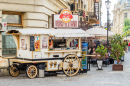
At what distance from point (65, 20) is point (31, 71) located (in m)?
4.93

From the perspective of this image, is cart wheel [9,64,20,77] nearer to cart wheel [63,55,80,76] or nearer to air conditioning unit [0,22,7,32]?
air conditioning unit [0,22,7,32]

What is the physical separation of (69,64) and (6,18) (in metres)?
4.35

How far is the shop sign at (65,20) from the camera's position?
1703 cm

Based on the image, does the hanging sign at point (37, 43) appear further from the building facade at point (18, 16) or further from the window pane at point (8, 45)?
the window pane at point (8, 45)

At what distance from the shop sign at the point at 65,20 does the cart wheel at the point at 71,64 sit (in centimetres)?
341

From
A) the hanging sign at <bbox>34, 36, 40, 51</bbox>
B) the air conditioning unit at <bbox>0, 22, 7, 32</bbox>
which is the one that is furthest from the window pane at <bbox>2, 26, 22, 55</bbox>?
the hanging sign at <bbox>34, 36, 40, 51</bbox>

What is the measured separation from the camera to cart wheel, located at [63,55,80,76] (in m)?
13.8

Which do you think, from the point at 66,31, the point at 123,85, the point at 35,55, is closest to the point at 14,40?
the point at 35,55

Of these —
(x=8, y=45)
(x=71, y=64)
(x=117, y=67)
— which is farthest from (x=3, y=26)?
(x=117, y=67)

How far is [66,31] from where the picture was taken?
1390 cm

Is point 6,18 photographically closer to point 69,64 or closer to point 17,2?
point 17,2

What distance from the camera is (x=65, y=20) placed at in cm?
1720

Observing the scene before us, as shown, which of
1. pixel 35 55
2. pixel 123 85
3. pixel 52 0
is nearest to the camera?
pixel 123 85

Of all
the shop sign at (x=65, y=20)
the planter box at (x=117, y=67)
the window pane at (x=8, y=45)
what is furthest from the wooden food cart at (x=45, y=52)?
Answer: the planter box at (x=117, y=67)
